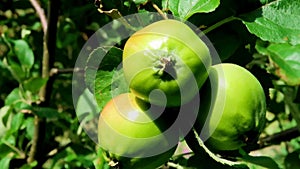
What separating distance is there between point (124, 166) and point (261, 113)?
0.21 metres

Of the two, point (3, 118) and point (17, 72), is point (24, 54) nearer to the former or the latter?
point (17, 72)

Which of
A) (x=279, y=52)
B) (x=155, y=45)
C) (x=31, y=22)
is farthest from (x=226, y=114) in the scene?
(x=31, y=22)

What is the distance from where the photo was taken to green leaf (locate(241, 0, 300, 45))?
822 millimetres

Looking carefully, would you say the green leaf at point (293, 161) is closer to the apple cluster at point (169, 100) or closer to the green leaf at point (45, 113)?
the green leaf at point (45, 113)

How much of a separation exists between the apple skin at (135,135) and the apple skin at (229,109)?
0.05m

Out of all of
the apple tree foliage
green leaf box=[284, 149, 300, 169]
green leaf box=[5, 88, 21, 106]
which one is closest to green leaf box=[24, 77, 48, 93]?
the apple tree foliage

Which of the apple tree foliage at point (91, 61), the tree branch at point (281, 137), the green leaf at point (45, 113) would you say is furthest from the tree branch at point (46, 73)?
the tree branch at point (281, 137)

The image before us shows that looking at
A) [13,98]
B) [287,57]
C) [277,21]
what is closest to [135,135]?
[277,21]

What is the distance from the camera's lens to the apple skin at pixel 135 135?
71 centimetres

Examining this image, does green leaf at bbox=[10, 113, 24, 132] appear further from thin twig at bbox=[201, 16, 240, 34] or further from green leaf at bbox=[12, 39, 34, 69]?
thin twig at bbox=[201, 16, 240, 34]

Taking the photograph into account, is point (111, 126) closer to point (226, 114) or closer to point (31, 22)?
point (226, 114)

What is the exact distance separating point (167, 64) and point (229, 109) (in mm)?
114

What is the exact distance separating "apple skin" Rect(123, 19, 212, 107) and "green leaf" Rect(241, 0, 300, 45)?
177 millimetres

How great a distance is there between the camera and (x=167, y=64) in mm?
648
